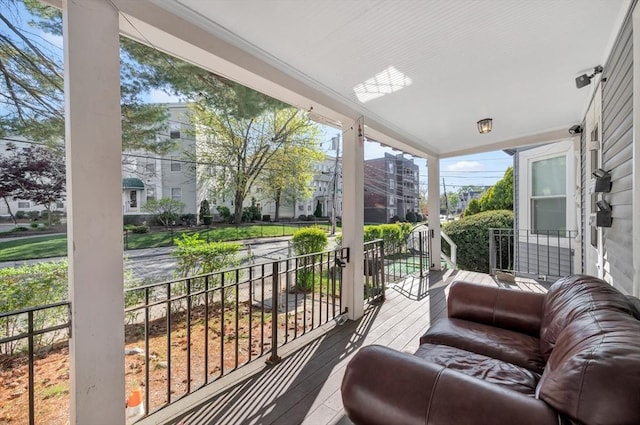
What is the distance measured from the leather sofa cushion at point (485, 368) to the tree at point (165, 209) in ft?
14.7

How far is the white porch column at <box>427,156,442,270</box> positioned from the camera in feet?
17.6

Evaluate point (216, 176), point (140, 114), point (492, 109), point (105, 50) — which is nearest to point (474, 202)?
point (492, 109)

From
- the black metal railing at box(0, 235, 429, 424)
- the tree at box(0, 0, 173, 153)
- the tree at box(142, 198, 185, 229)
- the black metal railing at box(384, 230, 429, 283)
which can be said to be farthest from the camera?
the black metal railing at box(384, 230, 429, 283)

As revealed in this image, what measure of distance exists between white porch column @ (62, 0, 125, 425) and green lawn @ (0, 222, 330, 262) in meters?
1.81

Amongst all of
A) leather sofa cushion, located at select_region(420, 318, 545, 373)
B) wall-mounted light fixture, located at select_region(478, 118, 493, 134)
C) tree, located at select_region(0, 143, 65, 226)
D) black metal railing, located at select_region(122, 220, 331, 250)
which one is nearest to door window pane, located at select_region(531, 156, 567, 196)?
wall-mounted light fixture, located at select_region(478, 118, 493, 134)

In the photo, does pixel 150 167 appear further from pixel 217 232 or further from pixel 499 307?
pixel 499 307

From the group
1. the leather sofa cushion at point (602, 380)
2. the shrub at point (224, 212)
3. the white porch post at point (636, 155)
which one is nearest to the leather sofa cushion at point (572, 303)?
the white porch post at point (636, 155)

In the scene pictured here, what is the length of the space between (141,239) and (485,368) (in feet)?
15.2

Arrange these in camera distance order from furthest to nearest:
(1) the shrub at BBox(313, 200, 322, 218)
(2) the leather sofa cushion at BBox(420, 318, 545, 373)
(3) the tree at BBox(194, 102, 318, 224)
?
(1) the shrub at BBox(313, 200, 322, 218) → (3) the tree at BBox(194, 102, 318, 224) → (2) the leather sofa cushion at BBox(420, 318, 545, 373)

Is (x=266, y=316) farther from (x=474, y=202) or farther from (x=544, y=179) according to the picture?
(x=474, y=202)

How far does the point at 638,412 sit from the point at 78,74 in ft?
7.71

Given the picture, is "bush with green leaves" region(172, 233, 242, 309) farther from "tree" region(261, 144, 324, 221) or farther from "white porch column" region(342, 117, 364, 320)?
"tree" region(261, 144, 324, 221)

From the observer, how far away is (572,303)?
4.80 ft

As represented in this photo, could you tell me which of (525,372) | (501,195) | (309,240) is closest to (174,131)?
(309,240)
